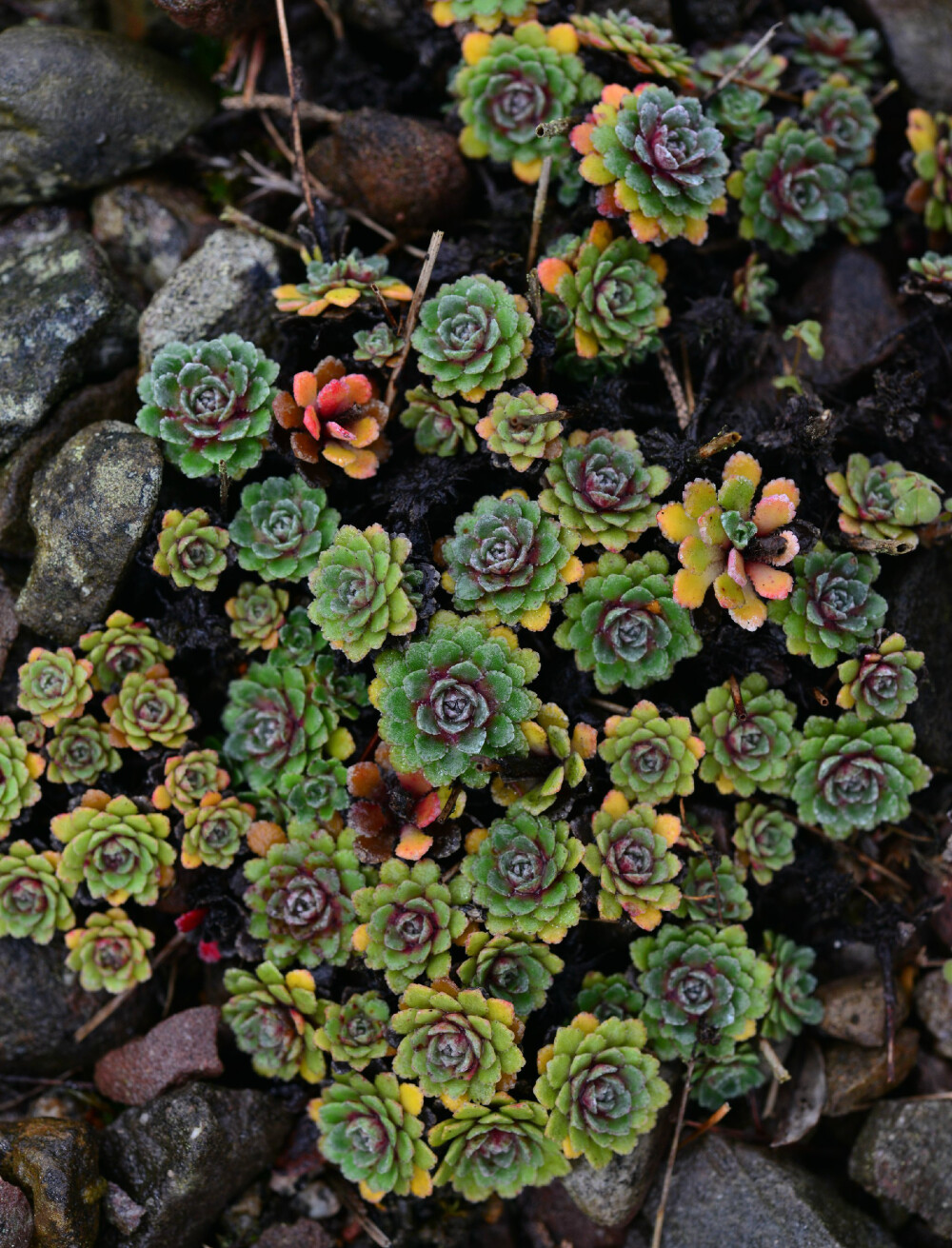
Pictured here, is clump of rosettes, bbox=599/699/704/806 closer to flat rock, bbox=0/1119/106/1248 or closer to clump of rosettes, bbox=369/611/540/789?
clump of rosettes, bbox=369/611/540/789

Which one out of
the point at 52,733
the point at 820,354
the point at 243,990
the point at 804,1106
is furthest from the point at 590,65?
the point at 804,1106

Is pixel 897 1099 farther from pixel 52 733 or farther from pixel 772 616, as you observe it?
pixel 52 733

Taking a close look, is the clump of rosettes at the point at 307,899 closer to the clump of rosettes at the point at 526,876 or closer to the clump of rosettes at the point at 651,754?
the clump of rosettes at the point at 526,876

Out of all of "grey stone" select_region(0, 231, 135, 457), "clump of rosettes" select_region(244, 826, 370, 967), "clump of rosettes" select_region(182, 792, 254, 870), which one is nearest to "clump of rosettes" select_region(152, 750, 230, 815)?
"clump of rosettes" select_region(182, 792, 254, 870)

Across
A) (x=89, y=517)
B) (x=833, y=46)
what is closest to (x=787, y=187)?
(x=833, y=46)

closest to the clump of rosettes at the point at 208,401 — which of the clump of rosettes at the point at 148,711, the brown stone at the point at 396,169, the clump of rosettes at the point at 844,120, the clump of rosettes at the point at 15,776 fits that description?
the clump of rosettes at the point at 148,711

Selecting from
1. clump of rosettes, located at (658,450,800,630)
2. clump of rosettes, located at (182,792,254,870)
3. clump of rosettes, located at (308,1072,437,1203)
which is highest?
clump of rosettes, located at (658,450,800,630)
